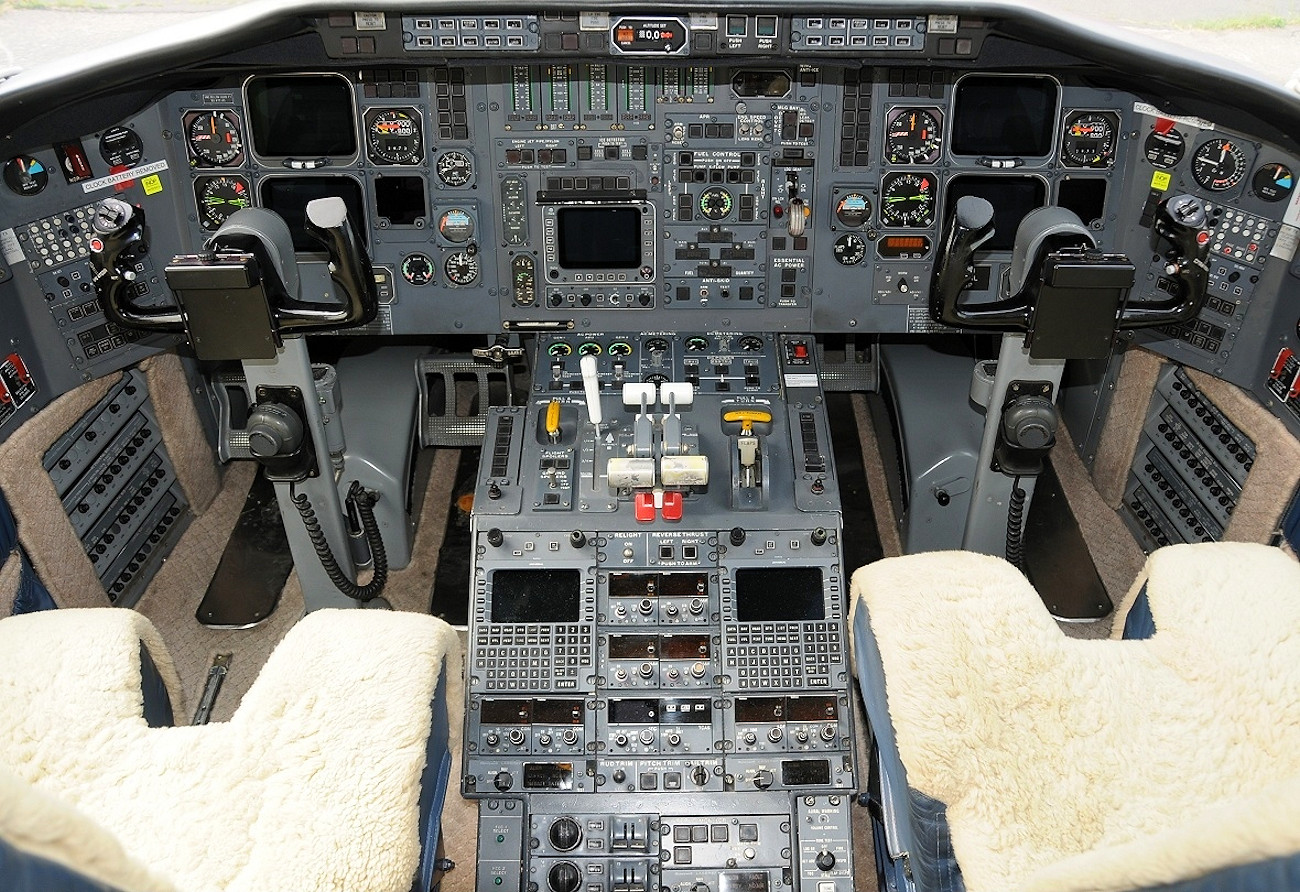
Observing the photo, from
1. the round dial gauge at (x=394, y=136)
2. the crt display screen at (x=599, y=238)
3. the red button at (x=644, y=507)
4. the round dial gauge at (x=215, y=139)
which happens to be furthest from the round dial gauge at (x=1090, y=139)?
the round dial gauge at (x=215, y=139)

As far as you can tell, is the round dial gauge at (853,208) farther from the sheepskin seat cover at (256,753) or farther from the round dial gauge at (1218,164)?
the sheepskin seat cover at (256,753)

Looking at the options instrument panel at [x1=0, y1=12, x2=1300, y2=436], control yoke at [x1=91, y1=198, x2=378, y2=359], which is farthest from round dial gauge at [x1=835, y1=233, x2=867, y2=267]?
control yoke at [x1=91, y1=198, x2=378, y2=359]

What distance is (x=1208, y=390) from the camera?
3.55 meters

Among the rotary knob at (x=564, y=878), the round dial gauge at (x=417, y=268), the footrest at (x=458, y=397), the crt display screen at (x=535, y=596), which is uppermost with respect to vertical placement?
the round dial gauge at (x=417, y=268)

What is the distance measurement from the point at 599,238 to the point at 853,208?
0.86 meters

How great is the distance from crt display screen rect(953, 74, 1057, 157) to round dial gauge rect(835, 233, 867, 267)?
1.37 ft

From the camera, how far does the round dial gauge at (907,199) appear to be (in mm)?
3576

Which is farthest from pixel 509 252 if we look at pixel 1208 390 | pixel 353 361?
pixel 1208 390

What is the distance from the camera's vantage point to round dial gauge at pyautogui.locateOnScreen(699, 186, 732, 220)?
3.61 meters

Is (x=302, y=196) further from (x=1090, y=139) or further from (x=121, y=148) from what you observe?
(x=1090, y=139)

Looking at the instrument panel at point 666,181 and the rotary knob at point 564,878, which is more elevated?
the instrument panel at point 666,181

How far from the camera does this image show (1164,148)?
3.46m

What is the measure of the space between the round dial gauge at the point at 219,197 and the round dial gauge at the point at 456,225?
0.64m

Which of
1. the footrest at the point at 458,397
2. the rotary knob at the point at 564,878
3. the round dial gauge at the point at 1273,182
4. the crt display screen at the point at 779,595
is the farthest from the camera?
the footrest at the point at 458,397
